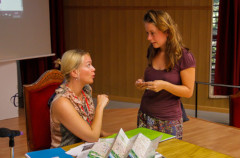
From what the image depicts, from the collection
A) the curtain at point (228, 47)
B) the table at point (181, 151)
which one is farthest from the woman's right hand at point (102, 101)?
the curtain at point (228, 47)

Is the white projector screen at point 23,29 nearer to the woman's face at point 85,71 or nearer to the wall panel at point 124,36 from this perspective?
the wall panel at point 124,36

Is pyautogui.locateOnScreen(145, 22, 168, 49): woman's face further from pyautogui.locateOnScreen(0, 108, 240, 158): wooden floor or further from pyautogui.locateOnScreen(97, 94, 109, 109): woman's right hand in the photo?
pyautogui.locateOnScreen(0, 108, 240, 158): wooden floor

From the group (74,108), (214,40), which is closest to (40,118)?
(74,108)

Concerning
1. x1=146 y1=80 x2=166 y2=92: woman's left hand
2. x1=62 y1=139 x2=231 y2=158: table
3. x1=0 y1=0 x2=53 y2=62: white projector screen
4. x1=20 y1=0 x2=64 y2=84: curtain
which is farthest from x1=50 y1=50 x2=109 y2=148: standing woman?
x1=20 y1=0 x2=64 y2=84: curtain

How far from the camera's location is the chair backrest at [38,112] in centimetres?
208

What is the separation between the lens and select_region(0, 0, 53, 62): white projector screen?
4.75m

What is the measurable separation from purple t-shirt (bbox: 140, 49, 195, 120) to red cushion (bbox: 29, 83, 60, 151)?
0.61 meters

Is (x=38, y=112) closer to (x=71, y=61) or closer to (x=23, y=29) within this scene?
(x=71, y=61)

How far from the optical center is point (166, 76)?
2.08 m

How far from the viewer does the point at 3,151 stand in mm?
3629

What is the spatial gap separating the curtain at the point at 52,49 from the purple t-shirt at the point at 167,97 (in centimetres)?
396

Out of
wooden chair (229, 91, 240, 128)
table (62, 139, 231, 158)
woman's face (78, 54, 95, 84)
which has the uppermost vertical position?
woman's face (78, 54, 95, 84)

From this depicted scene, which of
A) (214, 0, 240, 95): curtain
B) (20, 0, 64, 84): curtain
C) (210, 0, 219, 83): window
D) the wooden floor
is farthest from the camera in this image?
(20, 0, 64, 84): curtain
